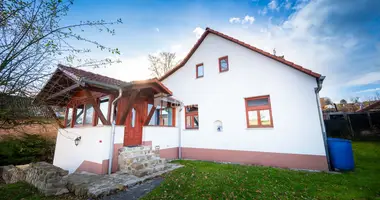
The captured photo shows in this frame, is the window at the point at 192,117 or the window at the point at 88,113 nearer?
the window at the point at 88,113

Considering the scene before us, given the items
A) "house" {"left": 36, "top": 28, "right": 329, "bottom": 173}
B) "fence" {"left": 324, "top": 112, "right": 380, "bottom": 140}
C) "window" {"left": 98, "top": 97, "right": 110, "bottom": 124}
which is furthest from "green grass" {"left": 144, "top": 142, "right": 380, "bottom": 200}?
"fence" {"left": 324, "top": 112, "right": 380, "bottom": 140}

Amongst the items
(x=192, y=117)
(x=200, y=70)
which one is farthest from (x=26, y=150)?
(x=200, y=70)

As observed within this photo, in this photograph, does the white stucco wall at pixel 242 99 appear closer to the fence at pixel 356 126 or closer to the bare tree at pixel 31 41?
the bare tree at pixel 31 41

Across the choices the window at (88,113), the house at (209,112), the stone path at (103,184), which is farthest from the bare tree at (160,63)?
the stone path at (103,184)

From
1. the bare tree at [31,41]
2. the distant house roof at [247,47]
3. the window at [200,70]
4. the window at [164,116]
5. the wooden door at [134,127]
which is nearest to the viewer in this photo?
the bare tree at [31,41]

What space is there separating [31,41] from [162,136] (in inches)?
259

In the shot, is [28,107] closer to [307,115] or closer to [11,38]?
[11,38]

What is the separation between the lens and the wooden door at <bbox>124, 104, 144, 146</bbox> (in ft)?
22.8

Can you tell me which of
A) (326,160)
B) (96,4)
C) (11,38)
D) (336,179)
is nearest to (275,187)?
(336,179)

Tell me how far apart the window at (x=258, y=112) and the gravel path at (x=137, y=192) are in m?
5.16

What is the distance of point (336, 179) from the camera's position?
489 centimetres

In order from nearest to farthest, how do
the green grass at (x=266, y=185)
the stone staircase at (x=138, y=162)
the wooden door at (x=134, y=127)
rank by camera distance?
the green grass at (x=266, y=185) < the stone staircase at (x=138, y=162) < the wooden door at (x=134, y=127)

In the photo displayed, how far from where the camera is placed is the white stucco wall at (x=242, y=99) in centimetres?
628

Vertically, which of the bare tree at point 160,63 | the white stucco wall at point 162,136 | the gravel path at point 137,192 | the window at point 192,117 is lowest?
the gravel path at point 137,192
